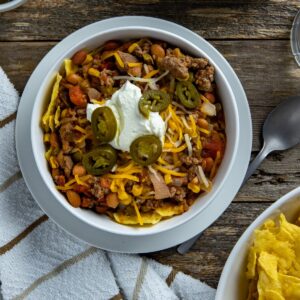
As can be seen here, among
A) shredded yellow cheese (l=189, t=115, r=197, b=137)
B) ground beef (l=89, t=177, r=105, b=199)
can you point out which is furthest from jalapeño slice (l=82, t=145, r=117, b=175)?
shredded yellow cheese (l=189, t=115, r=197, b=137)

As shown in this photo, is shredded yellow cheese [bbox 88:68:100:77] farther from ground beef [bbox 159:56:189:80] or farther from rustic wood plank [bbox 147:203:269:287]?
rustic wood plank [bbox 147:203:269:287]

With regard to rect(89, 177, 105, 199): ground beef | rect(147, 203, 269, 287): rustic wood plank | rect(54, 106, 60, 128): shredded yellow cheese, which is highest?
rect(54, 106, 60, 128): shredded yellow cheese

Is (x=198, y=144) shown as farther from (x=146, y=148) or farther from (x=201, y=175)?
(x=146, y=148)

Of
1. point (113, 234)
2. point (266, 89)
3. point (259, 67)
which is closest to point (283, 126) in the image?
point (266, 89)

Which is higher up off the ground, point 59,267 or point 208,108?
point 208,108

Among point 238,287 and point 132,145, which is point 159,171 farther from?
point 238,287

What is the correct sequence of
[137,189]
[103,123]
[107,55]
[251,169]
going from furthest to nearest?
[251,169] < [107,55] < [137,189] < [103,123]

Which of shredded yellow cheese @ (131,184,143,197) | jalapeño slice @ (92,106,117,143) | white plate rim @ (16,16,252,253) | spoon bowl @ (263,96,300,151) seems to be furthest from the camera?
spoon bowl @ (263,96,300,151)
